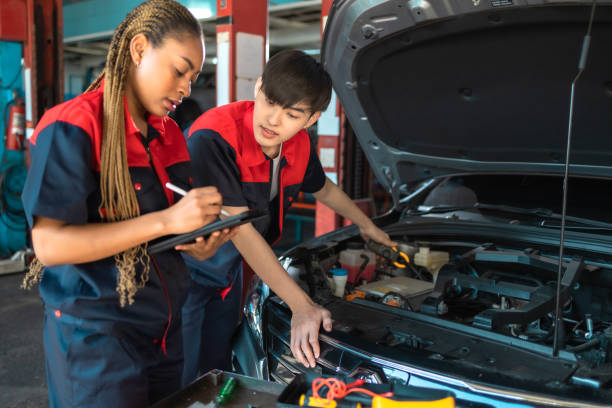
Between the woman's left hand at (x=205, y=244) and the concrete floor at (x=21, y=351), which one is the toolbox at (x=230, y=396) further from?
the concrete floor at (x=21, y=351)

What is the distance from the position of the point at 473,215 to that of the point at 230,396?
1630 millimetres

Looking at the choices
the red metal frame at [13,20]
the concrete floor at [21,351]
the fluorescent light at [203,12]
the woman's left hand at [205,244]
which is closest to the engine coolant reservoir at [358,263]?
the woman's left hand at [205,244]

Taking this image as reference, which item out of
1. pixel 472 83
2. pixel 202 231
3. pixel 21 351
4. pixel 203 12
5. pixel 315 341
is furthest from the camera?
pixel 203 12

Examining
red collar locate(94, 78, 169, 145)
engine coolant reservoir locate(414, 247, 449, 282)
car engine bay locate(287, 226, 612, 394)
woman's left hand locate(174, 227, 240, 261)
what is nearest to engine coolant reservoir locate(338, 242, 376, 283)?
car engine bay locate(287, 226, 612, 394)

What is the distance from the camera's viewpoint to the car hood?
156 centimetres

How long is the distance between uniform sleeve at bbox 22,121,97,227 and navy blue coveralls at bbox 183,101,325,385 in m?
0.62

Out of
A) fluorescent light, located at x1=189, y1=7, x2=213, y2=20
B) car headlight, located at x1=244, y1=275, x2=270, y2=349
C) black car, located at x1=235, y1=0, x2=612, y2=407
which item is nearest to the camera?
black car, located at x1=235, y1=0, x2=612, y2=407

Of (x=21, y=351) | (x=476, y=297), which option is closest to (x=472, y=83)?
(x=476, y=297)

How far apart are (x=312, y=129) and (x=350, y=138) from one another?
2757 mm

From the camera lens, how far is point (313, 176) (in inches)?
78.6

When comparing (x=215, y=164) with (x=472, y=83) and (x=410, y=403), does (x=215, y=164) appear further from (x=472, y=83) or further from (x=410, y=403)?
(x=472, y=83)

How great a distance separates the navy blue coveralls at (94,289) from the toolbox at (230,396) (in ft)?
0.36

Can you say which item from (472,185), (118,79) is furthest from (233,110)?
(472,185)

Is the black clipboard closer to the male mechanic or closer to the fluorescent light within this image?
the male mechanic
